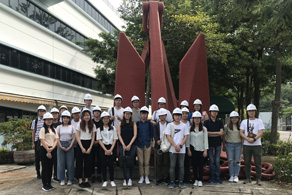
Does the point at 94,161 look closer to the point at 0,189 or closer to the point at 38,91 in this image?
the point at 0,189

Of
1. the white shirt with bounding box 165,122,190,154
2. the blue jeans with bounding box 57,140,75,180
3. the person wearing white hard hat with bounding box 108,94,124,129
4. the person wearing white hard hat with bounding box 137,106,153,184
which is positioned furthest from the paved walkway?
the person wearing white hard hat with bounding box 108,94,124,129

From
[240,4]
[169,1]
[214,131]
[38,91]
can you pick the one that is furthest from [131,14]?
[214,131]

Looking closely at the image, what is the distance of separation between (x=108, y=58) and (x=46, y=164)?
33.3 ft

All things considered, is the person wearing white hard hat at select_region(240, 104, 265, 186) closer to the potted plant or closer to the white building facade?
the potted plant

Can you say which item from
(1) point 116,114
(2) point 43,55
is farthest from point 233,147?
(2) point 43,55

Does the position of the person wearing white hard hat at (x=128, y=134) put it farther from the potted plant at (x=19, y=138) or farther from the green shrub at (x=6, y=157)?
the green shrub at (x=6, y=157)

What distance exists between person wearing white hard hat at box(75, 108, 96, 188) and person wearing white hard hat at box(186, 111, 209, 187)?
70.3 inches

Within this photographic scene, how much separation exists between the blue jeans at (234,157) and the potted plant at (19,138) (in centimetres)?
610

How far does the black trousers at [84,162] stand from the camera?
5047 millimetres

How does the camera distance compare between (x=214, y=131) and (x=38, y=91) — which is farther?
(x=38, y=91)

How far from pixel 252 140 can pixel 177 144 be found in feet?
4.59


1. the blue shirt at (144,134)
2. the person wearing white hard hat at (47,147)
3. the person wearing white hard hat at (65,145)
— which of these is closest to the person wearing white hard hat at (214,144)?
the blue shirt at (144,134)

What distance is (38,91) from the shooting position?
16797 mm

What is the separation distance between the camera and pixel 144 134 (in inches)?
204
